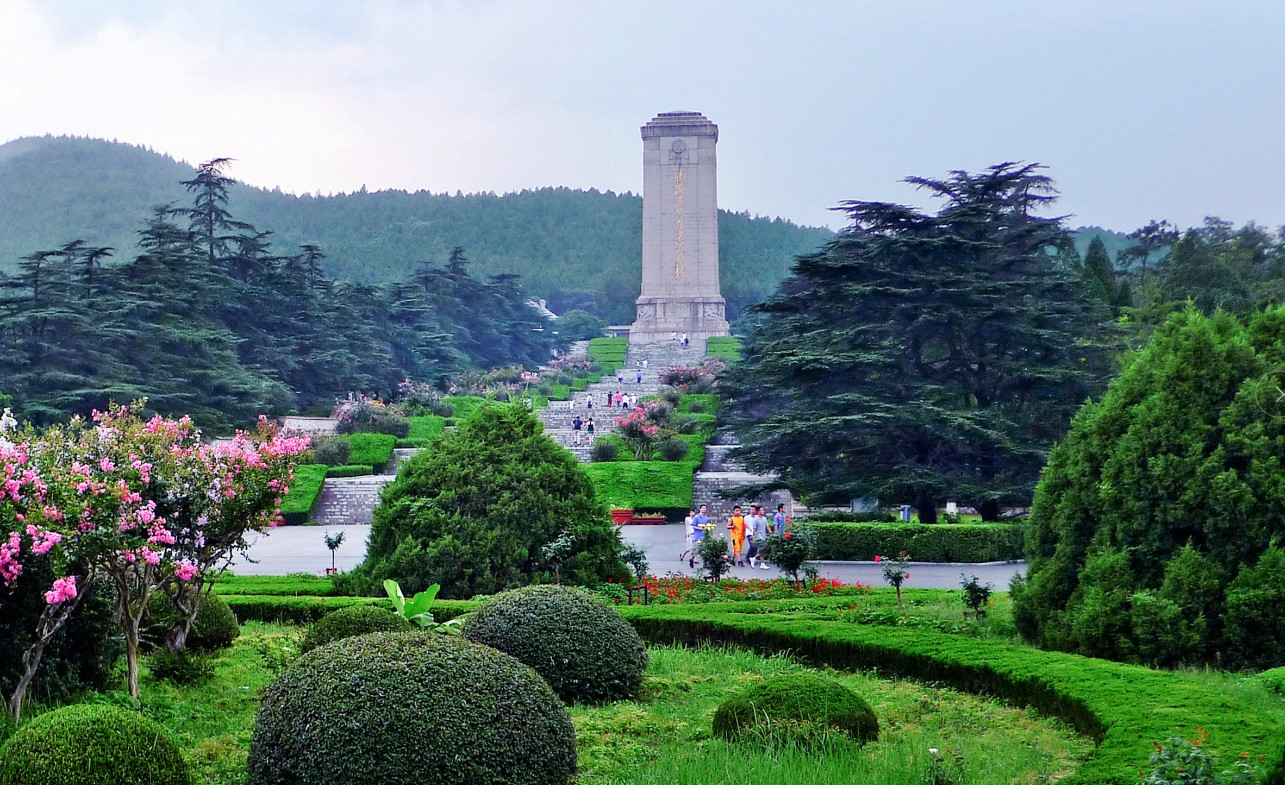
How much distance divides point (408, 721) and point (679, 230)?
51.6m

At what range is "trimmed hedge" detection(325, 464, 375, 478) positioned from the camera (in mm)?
28359

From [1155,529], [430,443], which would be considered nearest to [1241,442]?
[1155,529]

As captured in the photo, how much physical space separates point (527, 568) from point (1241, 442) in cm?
633

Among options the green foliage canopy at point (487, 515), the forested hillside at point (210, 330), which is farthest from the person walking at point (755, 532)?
the forested hillside at point (210, 330)

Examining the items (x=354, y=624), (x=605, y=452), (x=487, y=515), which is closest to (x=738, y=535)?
(x=487, y=515)

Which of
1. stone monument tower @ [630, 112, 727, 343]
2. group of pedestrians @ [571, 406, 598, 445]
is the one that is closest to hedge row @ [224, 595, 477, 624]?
group of pedestrians @ [571, 406, 598, 445]

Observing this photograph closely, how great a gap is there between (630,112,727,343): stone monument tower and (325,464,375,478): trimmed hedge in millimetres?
27910

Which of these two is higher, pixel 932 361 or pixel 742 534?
pixel 932 361

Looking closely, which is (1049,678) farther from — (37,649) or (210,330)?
(210,330)

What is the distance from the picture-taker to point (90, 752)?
4.58m

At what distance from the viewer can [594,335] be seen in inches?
2881

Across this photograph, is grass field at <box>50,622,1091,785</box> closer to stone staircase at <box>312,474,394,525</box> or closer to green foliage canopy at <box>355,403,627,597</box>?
green foliage canopy at <box>355,403,627,597</box>

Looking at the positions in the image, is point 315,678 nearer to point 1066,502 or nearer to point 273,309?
point 1066,502

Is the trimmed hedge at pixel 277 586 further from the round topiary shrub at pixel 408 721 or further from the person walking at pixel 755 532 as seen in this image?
the round topiary shrub at pixel 408 721
